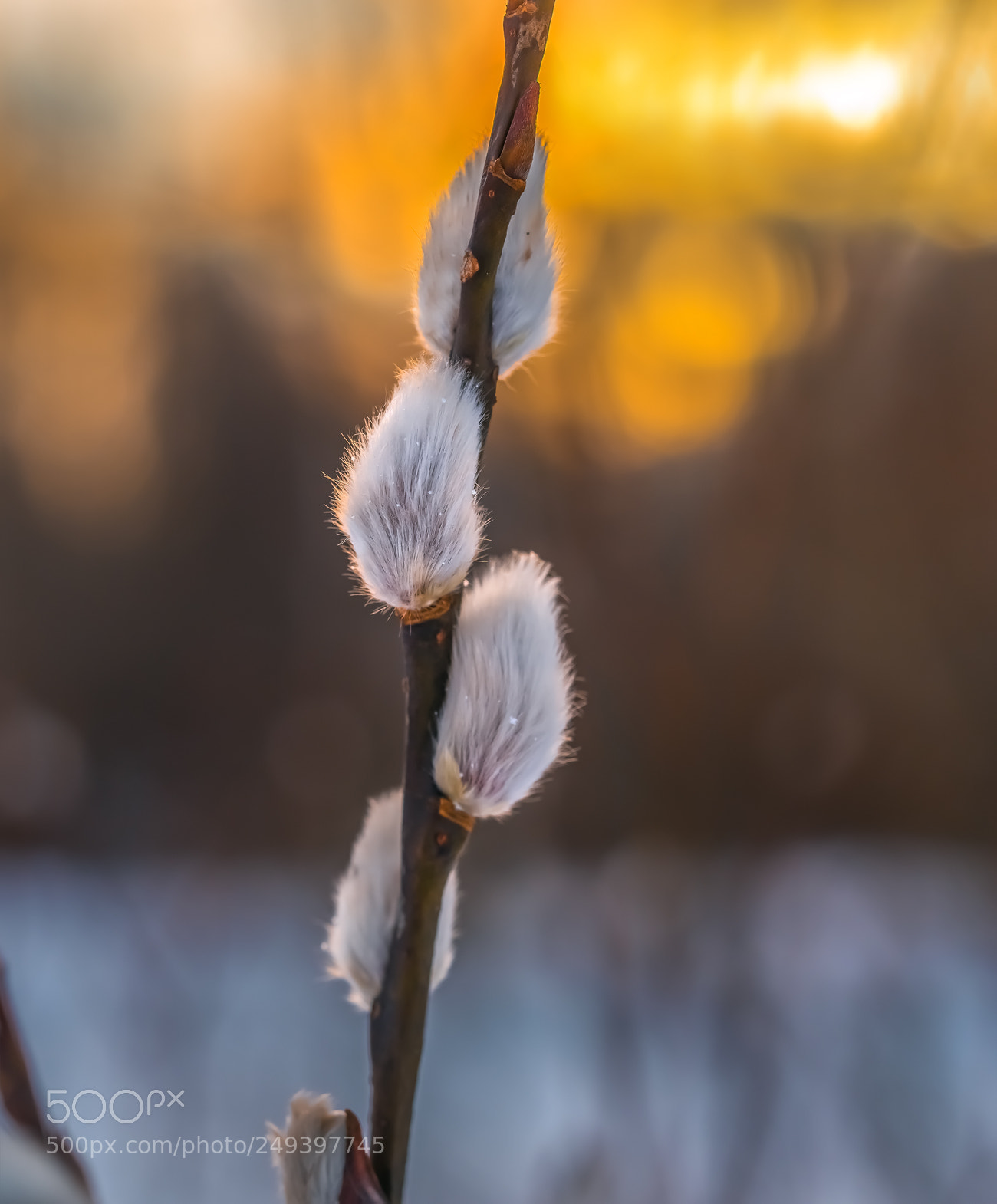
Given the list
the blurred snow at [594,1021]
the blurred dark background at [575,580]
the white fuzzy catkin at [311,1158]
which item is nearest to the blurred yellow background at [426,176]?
the blurred dark background at [575,580]

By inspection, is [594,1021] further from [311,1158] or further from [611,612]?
[311,1158]

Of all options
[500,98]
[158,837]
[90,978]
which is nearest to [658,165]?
[500,98]

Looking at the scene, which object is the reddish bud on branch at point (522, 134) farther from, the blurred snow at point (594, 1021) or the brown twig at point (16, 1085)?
the blurred snow at point (594, 1021)

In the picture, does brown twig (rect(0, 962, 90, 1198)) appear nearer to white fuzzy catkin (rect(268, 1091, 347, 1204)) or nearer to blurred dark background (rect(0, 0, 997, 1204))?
white fuzzy catkin (rect(268, 1091, 347, 1204))

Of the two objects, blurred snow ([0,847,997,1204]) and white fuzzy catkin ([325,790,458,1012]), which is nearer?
white fuzzy catkin ([325,790,458,1012])

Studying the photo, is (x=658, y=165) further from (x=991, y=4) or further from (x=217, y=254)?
(x=217, y=254)

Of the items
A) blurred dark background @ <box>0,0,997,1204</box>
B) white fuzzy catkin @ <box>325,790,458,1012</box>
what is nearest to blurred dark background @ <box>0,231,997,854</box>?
blurred dark background @ <box>0,0,997,1204</box>

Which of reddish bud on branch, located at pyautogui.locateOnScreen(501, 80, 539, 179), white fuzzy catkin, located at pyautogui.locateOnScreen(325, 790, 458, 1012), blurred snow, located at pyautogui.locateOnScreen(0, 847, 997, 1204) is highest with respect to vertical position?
reddish bud on branch, located at pyautogui.locateOnScreen(501, 80, 539, 179)
